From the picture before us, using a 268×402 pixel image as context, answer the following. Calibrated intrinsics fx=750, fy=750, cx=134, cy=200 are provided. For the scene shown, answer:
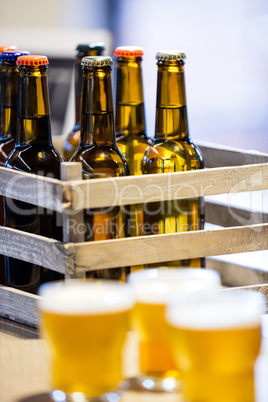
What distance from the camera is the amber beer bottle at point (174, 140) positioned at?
1.05 meters

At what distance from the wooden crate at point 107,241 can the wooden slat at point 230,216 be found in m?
0.20

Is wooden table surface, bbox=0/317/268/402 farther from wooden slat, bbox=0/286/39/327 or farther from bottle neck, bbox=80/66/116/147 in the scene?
bottle neck, bbox=80/66/116/147

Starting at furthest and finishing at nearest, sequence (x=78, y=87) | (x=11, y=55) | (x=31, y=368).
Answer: (x=78, y=87) → (x=11, y=55) → (x=31, y=368)

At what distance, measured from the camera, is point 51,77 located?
2541 mm

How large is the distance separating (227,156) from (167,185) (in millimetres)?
347

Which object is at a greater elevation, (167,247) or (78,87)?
(78,87)

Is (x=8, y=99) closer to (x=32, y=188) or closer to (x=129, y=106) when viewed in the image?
(x=129, y=106)

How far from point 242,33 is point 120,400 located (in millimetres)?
7571

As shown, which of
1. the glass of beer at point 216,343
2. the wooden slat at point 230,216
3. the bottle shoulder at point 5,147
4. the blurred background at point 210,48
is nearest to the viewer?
the glass of beer at point 216,343

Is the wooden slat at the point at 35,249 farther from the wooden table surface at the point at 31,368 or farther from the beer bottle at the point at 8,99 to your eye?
the beer bottle at the point at 8,99

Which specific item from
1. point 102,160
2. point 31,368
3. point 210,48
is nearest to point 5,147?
point 102,160

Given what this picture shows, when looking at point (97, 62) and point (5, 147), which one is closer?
point (97, 62)

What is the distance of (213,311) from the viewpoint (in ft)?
1.98

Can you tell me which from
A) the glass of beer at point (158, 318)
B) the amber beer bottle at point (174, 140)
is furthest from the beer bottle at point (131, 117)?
the glass of beer at point (158, 318)
